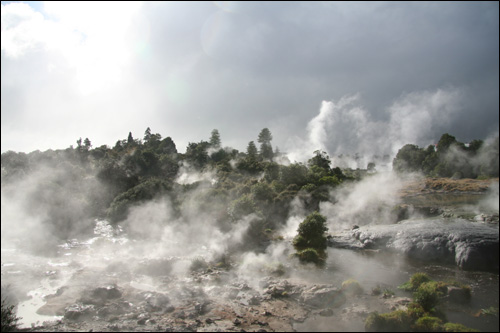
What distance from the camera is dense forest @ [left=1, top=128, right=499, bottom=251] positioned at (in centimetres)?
1241

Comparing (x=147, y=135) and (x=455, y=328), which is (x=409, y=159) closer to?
(x=455, y=328)

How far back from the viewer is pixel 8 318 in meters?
9.59

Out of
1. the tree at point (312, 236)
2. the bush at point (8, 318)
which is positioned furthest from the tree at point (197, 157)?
the bush at point (8, 318)

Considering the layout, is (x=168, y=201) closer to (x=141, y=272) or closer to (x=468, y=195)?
(x=141, y=272)

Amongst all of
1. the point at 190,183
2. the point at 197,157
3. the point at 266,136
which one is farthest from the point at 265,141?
the point at 190,183

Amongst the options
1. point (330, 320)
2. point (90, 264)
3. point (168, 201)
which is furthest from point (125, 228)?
point (330, 320)

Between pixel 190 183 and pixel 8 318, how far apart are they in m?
28.4

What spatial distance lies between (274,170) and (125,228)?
78.0 feet

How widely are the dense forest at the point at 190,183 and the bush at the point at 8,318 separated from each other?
4.45m

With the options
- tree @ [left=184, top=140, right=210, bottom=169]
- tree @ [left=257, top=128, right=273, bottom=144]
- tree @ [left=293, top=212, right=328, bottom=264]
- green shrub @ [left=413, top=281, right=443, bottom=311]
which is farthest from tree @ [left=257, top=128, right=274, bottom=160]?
green shrub @ [left=413, top=281, right=443, bottom=311]

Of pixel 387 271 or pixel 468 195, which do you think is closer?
pixel 468 195

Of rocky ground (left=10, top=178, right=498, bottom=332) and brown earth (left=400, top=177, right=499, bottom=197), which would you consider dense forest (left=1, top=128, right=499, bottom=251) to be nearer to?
brown earth (left=400, top=177, right=499, bottom=197)

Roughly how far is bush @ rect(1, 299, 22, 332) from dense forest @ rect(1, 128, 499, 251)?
445 cm

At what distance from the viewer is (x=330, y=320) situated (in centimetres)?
1061
